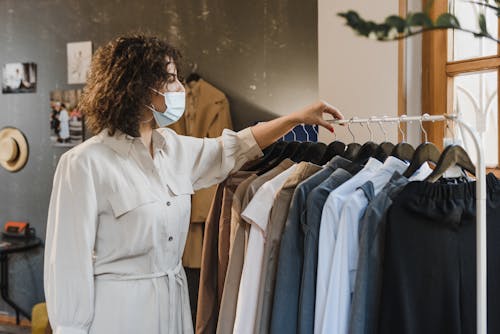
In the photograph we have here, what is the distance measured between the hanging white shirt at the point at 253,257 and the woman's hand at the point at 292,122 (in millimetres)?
219

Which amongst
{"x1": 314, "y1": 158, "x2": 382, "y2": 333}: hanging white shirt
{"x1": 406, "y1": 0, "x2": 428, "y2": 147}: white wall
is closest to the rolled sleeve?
{"x1": 314, "y1": 158, "x2": 382, "y2": 333}: hanging white shirt

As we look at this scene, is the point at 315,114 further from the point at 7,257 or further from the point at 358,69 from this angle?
the point at 7,257

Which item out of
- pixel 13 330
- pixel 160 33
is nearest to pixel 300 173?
pixel 160 33

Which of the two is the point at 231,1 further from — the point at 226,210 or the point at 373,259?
the point at 373,259

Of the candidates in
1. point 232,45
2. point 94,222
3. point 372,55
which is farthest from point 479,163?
point 232,45

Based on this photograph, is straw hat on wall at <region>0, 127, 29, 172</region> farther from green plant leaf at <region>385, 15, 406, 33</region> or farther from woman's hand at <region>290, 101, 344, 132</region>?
green plant leaf at <region>385, 15, 406, 33</region>

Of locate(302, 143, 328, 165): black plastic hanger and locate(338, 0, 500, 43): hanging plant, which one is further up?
locate(338, 0, 500, 43): hanging plant

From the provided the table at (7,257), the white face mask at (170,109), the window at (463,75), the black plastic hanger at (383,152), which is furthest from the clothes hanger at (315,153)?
the table at (7,257)

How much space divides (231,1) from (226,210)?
85.0 inches

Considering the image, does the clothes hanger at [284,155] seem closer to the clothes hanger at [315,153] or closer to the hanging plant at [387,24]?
the clothes hanger at [315,153]

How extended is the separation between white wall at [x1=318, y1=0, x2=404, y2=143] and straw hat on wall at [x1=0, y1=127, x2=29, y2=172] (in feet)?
8.94

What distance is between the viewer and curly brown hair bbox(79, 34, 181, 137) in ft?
5.59

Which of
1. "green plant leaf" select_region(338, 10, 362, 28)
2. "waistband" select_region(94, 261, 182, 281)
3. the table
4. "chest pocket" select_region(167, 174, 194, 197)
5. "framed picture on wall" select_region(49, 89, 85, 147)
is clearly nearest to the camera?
"green plant leaf" select_region(338, 10, 362, 28)

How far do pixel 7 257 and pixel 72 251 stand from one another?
3087mm
